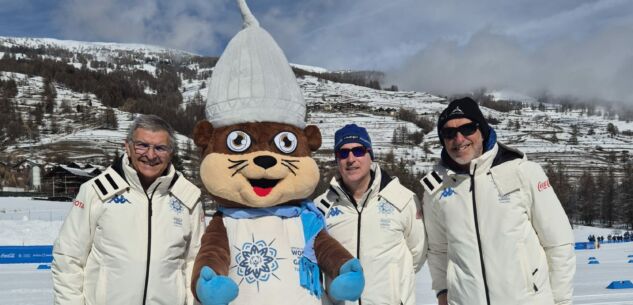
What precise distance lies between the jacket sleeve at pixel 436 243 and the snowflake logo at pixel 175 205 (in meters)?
1.54

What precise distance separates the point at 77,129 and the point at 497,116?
121m

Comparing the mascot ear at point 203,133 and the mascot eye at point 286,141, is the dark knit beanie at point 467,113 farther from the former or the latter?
the mascot ear at point 203,133

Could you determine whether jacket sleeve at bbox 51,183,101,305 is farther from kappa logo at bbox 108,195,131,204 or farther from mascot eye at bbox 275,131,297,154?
mascot eye at bbox 275,131,297,154

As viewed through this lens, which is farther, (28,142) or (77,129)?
(77,129)

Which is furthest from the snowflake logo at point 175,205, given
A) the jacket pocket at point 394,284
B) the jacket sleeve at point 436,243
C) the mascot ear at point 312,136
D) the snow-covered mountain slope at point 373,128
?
the snow-covered mountain slope at point 373,128

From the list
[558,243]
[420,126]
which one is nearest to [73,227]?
[558,243]

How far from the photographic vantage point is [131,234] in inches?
116

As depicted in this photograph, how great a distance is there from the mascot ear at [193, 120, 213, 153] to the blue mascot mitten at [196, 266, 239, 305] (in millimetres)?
861

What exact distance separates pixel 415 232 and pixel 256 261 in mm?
1244

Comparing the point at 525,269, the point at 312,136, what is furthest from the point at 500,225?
the point at 312,136

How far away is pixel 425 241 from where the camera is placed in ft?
11.5

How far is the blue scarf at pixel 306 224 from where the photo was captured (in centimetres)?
280

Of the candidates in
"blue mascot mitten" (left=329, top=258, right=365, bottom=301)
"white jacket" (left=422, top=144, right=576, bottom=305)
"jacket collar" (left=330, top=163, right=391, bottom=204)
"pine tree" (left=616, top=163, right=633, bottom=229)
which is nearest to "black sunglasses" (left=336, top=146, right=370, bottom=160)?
"jacket collar" (left=330, top=163, right=391, bottom=204)

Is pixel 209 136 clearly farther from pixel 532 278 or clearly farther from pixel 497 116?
pixel 497 116
